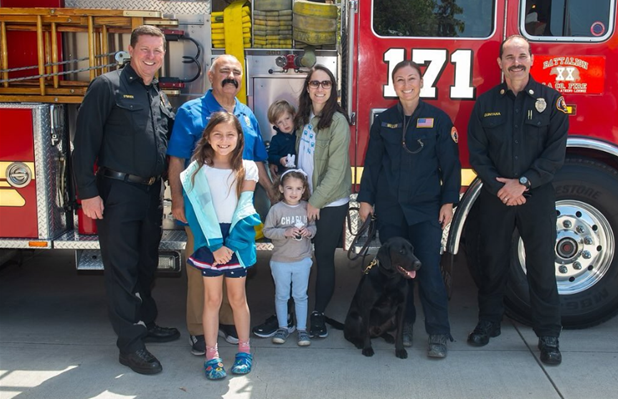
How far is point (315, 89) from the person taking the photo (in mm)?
4277

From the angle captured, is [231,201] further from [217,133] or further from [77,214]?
[77,214]

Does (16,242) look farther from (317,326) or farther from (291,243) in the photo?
(317,326)

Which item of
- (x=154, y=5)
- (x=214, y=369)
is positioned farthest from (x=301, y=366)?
(x=154, y=5)

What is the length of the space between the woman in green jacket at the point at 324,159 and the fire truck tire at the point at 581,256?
1025mm

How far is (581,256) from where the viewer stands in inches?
184

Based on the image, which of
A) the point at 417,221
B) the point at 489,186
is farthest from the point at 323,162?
the point at 489,186

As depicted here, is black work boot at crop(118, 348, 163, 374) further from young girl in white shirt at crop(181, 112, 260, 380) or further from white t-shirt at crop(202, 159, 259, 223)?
white t-shirt at crop(202, 159, 259, 223)

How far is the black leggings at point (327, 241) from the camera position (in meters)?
4.42

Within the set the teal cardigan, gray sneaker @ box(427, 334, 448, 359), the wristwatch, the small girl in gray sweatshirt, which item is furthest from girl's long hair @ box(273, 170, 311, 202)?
the wristwatch

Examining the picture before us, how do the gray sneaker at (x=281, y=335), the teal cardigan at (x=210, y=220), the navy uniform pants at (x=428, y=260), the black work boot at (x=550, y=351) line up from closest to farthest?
the teal cardigan at (x=210, y=220) < the black work boot at (x=550, y=351) < the navy uniform pants at (x=428, y=260) < the gray sneaker at (x=281, y=335)

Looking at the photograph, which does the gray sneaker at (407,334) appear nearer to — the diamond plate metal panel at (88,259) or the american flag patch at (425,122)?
the american flag patch at (425,122)

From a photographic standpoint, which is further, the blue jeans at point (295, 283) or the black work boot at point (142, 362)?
the blue jeans at point (295, 283)

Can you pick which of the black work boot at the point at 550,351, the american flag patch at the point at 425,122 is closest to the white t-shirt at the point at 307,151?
the american flag patch at the point at 425,122

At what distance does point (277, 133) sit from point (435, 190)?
1138 millimetres
